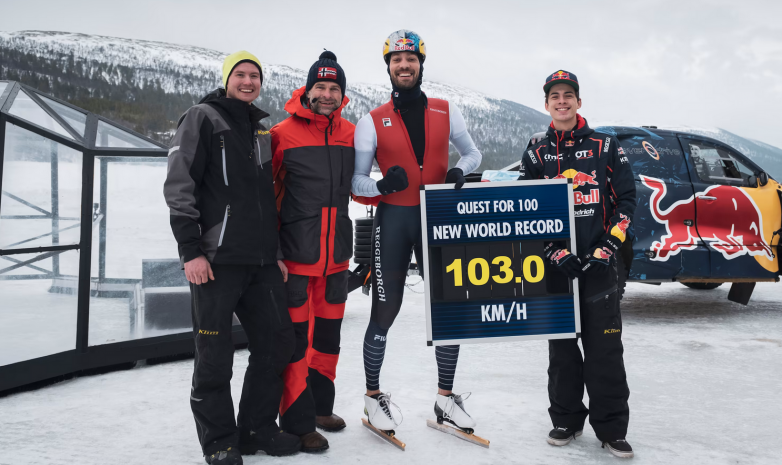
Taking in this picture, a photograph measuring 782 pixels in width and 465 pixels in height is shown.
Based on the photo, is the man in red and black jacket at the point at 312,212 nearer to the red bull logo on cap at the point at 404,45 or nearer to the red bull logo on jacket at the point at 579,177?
the red bull logo on cap at the point at 404,45

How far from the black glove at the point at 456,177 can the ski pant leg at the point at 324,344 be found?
2.47 ft

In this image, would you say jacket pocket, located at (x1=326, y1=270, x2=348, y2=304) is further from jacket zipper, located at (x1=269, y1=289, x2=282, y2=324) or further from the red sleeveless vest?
the red sleeveless vest

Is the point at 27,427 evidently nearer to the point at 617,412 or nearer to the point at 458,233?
the point at 458,233

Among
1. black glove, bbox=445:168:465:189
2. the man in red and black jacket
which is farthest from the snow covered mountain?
black glove, bbox=445:168:465:189

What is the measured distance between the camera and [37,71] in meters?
64.1

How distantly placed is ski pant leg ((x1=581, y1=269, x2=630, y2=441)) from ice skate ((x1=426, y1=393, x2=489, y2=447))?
0.59 metres

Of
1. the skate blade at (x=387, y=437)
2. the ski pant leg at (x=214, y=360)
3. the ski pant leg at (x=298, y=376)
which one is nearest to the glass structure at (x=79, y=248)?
the ski pant leg at (x=214, y=360)

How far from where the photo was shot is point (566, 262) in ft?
9.16

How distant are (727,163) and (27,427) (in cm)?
695

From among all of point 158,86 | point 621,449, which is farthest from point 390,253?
point 158,86

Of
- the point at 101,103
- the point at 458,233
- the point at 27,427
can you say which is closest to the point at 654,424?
the point at 458,233

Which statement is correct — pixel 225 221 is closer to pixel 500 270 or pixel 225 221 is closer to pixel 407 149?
pixel 407 149

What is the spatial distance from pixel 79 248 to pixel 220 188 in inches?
81.0

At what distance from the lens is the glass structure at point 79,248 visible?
371cm
